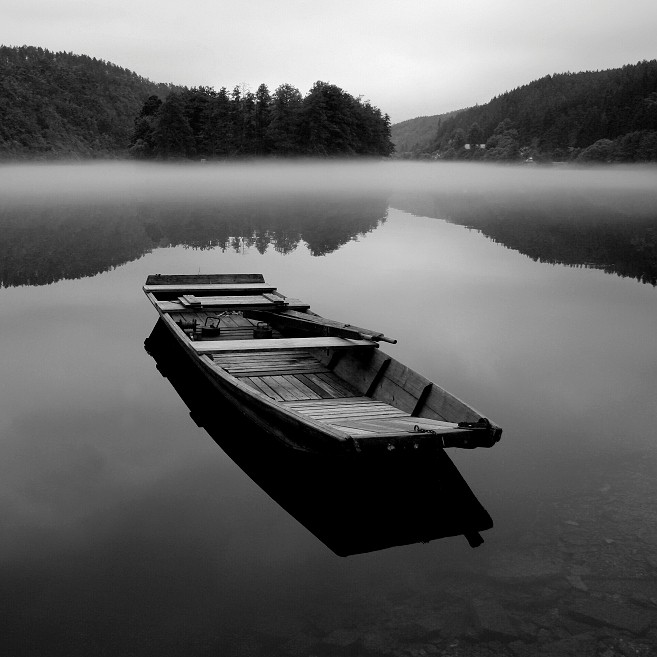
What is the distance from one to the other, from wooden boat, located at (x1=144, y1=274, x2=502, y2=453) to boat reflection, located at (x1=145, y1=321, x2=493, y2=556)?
33cm

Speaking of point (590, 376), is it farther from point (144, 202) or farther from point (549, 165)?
point (549, 165)

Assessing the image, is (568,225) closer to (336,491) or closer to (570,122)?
(336,491)

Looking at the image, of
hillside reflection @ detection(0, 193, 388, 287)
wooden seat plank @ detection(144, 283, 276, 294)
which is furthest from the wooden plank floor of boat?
hillside reflection @ detection(0, 193, 388, 287)

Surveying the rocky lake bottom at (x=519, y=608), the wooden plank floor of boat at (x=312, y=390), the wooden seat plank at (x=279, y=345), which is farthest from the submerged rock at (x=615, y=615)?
the wooden seat plank at (x=279, y=345)

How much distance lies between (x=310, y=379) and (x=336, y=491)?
2.62m

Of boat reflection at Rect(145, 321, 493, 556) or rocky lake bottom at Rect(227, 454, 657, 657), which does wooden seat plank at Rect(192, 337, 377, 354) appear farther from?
rocky lake bottom at Rect(227, 454, 657, 657)

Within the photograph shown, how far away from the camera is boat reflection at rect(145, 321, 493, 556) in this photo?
6.64 meters

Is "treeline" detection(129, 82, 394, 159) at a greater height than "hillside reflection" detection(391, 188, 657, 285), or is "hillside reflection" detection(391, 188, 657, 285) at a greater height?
"treeline" detection(129, 82, 394, 159)

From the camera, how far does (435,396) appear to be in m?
7.68

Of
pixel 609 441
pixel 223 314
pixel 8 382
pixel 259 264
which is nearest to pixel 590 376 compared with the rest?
pixel 609 441

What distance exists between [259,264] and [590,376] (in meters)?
14.3

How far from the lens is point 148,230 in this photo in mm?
34562

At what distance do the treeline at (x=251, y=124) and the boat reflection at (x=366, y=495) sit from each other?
88217mm

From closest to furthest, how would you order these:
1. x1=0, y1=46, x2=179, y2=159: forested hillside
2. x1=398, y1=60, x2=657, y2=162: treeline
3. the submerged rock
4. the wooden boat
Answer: the submerged rock, the wooden boat, x1=398, y1=60, x2=657, y2=162: treeline, x1=0, y1=46, x2=179, y2=159: forested hillside
